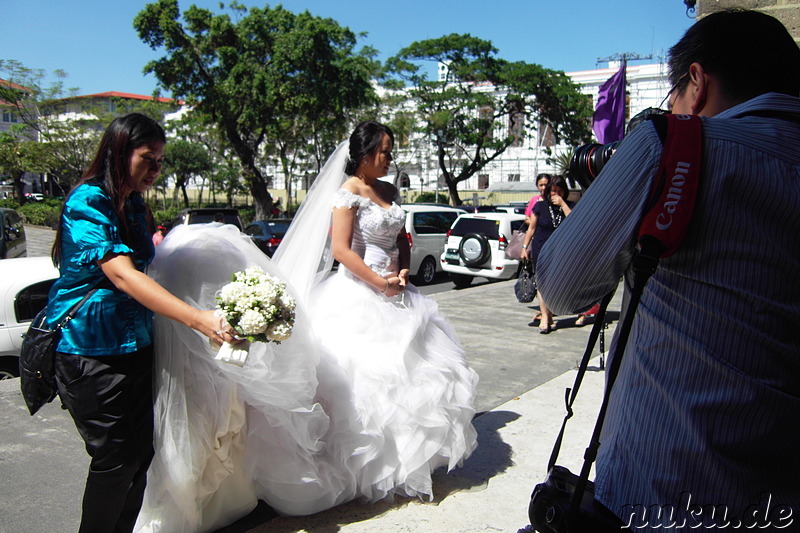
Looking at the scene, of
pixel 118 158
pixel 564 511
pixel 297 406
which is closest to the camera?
pixel 564 511

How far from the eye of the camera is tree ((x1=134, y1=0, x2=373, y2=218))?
76.1 ft

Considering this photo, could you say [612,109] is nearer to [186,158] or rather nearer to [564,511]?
[564,511]

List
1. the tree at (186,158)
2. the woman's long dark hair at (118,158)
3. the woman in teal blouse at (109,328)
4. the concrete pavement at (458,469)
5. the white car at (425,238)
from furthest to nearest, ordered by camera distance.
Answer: the tree at (186,158) < the white car at (425,238) < the concrete pavement at (458,469) < the woman's long dark hair at (118,158) < the woman in teal blouse at (109,328)

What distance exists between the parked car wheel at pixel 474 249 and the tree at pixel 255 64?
12764 mm

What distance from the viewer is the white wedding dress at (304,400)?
2.56 meters

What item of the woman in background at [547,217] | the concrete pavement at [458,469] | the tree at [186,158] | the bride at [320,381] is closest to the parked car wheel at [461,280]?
the woman in background at [547,217]

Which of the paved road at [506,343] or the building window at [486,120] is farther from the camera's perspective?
the building window at [486,120]

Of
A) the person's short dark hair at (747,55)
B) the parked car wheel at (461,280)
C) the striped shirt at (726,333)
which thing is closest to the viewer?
the striped shirt at (726,333)

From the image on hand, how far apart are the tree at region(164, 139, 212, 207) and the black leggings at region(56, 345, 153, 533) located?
4491 centimetres

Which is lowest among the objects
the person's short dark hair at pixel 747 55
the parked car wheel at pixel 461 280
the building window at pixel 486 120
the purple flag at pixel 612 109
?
the parked car wheel at pixel 461 280

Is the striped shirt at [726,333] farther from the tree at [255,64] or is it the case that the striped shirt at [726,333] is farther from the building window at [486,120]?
the building window at [486,120]

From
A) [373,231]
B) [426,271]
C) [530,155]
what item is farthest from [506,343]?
[530,155]

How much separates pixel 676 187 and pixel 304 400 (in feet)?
6.62

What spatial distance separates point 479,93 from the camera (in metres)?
34.2
